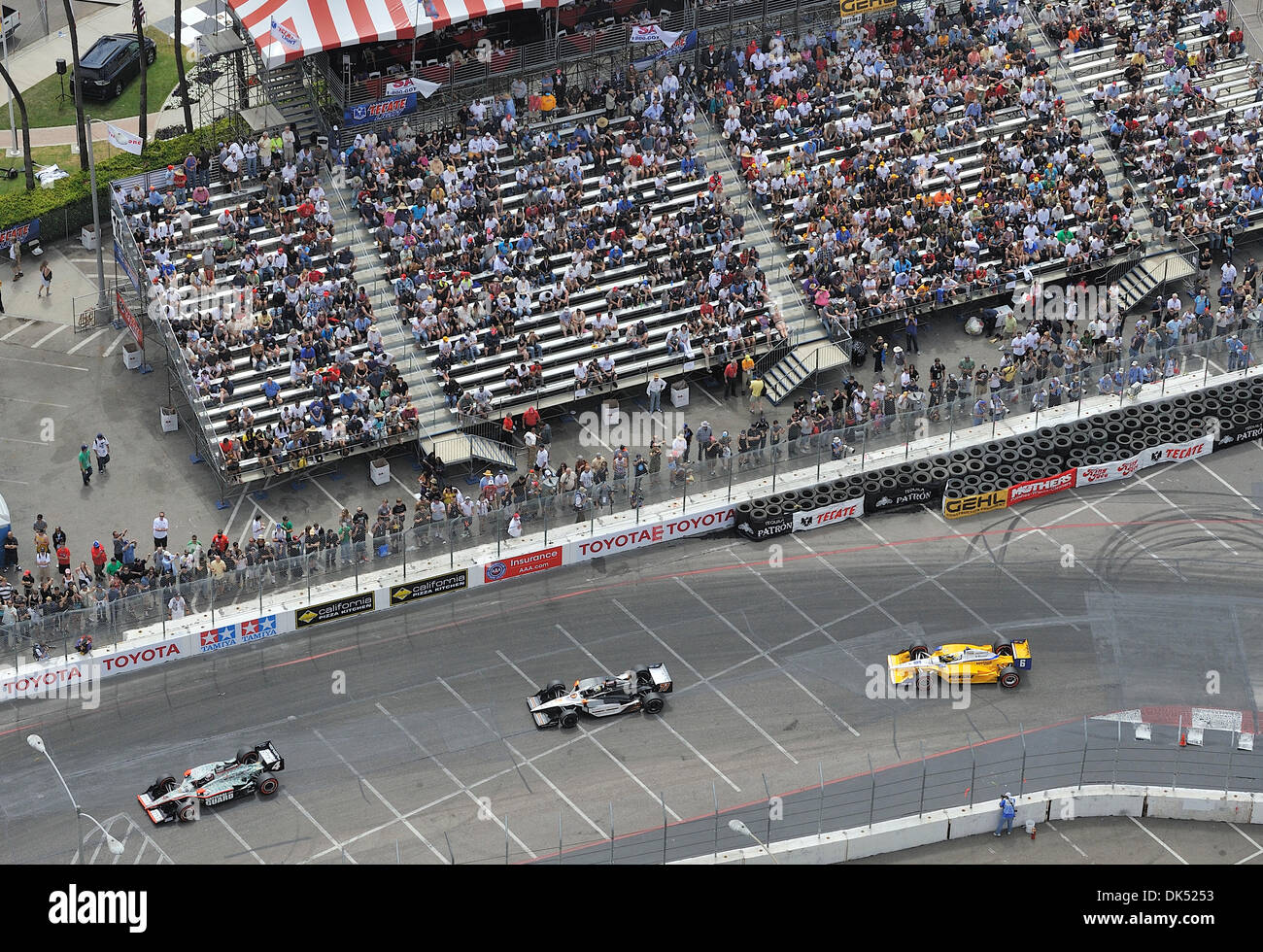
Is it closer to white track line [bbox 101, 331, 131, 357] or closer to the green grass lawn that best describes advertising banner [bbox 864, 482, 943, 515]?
white track line [bbox 101, 331, 131, 357]

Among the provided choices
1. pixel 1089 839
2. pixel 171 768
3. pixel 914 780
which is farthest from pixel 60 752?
pixel 1089 839

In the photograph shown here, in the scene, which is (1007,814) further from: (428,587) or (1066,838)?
(428,587)

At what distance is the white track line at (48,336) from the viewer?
2832 inches

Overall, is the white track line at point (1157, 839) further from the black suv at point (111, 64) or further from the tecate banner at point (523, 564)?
the black suv at point (111, 64)

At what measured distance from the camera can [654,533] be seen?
214 ft

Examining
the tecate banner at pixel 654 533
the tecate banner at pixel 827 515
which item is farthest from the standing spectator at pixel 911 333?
the tecate banner at pixel 654 533

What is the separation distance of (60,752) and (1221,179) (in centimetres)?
4231

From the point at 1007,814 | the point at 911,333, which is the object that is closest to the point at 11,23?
the point at 911,333

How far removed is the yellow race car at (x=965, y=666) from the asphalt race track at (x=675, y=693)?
0.47 metres

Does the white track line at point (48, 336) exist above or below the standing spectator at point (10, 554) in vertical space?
above

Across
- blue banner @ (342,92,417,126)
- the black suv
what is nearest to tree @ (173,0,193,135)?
the black suv

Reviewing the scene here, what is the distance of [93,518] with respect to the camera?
65812 mm

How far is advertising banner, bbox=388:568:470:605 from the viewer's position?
6294 cm

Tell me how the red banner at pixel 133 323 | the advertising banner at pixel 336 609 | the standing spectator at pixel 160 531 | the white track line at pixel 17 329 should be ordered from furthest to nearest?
the white track line at pixel 17 329, the red banner at pixel 133 323, the standing spectator at pixel 160 531, the advertising banner at pixel 336 609
